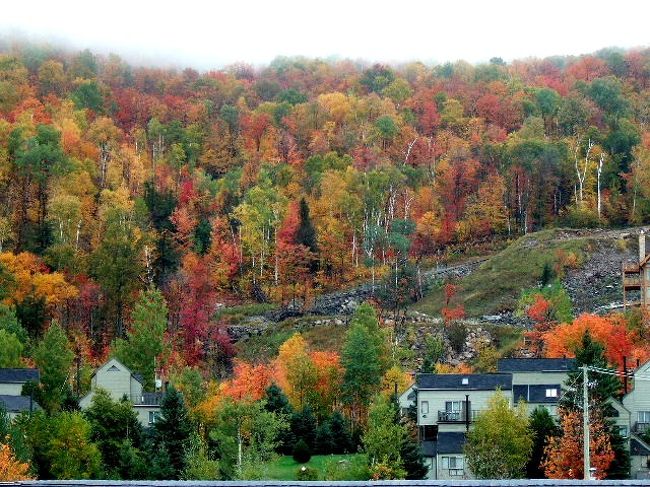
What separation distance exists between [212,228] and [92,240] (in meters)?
9.30

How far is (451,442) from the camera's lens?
55.6m

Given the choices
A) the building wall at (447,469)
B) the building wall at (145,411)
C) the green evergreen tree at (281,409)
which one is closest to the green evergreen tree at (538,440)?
the building wall at (447,469)

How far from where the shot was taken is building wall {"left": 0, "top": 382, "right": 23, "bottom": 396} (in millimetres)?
61656

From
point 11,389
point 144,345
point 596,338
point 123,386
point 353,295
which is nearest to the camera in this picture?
point 11,389

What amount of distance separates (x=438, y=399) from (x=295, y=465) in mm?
6963

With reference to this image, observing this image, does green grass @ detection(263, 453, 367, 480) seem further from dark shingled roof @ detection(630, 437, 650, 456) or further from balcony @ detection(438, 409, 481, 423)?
dark shingled roof @ detection(630, 437, 650, 456)

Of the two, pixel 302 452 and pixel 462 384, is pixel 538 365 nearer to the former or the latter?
pixel 462 384

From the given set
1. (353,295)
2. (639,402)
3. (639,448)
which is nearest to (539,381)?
(639,402)

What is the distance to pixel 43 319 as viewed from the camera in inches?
3196

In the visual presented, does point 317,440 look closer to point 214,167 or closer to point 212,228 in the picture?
point 212,228

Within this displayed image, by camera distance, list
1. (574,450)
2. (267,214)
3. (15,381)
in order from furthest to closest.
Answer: (267,214) → (15,381) → (574,450)

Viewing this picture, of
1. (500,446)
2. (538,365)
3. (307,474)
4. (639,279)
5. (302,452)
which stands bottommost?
(307,474)

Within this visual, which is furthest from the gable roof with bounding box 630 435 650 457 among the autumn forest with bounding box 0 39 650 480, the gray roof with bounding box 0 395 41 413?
the gray roof with bounding box 0 395 41 413

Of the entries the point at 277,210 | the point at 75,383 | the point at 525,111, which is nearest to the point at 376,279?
the point at 277,210
